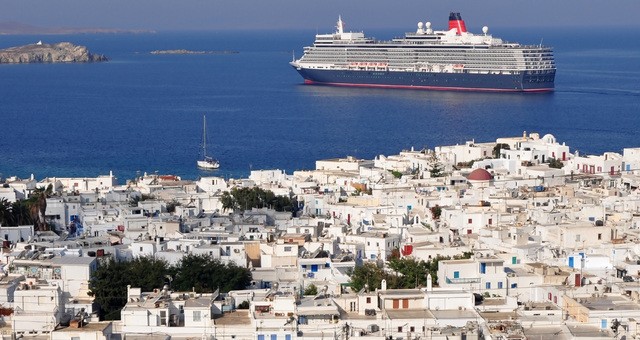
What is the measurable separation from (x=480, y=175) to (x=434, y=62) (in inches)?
2277

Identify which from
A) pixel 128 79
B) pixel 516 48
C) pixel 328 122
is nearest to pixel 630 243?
pixel 328 122

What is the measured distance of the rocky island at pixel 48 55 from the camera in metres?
143

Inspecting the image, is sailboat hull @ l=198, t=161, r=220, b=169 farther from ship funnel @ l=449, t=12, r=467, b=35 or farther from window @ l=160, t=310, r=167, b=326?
ship funnel @ l=449, t=12, r=467, b=35

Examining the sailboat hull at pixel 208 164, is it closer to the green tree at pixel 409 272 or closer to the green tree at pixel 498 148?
the green tree at pixel 498 148

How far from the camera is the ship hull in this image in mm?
83250

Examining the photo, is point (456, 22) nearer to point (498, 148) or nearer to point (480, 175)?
point (498, 148)

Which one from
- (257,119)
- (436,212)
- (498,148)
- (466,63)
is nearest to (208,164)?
(498,148)

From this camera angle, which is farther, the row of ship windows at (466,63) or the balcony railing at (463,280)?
the row of ship windows at (466,63)

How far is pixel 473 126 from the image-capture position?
5969 centimetres

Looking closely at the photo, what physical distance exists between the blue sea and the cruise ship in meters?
1.79

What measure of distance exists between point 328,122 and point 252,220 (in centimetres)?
3890

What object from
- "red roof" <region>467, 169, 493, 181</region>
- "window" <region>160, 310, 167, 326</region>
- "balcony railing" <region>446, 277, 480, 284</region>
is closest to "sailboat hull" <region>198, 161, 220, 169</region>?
"red roof" <region>467, 169, 493, 181</region>

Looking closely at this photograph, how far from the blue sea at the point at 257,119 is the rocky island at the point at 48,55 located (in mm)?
33632

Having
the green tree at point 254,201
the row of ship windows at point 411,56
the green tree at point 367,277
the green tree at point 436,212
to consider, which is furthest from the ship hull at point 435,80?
the green tree at point 367,277
